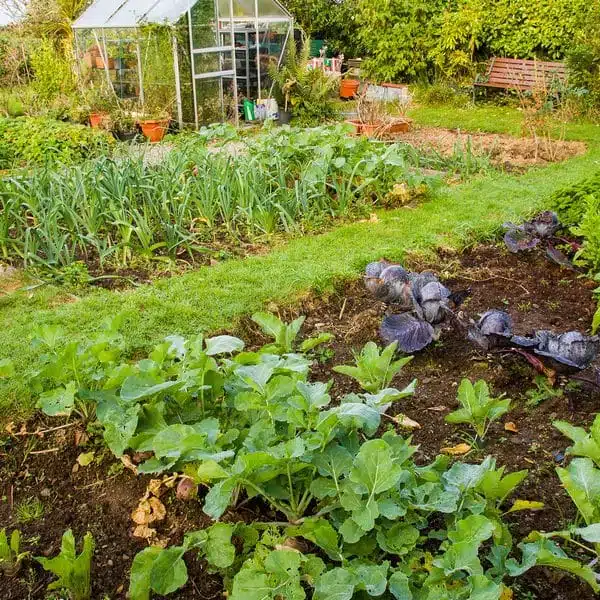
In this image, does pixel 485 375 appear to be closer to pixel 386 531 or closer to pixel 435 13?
pixel 386 531

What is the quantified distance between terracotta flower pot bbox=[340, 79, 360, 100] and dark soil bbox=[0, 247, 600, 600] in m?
12.1

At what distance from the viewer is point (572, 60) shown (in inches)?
452

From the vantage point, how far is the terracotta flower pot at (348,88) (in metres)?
15.0

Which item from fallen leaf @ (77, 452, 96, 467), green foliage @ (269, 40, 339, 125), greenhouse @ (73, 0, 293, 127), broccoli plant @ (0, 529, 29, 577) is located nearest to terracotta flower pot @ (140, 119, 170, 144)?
greenhouse @ (73, 0, 293, 127)

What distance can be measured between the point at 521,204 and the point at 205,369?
4.35m

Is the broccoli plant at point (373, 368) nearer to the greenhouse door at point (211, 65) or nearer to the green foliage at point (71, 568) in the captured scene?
the green foliage at point (71, 568)

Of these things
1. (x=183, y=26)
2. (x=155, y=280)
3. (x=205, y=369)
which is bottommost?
(x=155, y=280)

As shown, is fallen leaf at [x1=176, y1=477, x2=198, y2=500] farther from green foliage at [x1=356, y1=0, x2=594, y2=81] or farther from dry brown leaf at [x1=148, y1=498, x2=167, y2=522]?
green foliage at [x1=356, y1=0, x2=594, y2=81]

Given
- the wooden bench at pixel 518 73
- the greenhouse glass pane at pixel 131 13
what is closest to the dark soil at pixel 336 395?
the greenhouse glass pane at pixel 131 13

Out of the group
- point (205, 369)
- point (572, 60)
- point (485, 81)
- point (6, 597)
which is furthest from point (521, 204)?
point (485, 81)

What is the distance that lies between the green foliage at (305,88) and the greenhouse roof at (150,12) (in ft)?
2.82

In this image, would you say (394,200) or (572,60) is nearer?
(394,200)

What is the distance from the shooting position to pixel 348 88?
15.1 metres

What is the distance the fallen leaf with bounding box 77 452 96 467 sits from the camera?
2395mm
